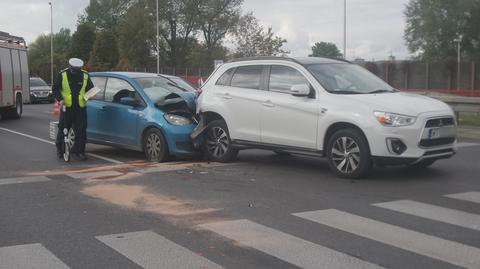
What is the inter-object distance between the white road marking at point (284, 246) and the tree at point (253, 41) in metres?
59.9

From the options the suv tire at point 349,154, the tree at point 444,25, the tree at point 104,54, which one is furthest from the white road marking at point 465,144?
the tree at point 104,54

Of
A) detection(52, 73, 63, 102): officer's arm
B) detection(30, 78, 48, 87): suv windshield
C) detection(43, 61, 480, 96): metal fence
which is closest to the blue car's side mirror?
detection(52, 73, 63, 102): officer's arm

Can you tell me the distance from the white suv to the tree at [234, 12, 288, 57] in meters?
55.4

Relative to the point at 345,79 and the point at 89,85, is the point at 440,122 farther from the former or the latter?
the point at 89,85

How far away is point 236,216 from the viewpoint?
6.81 meters

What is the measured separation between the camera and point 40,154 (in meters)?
12.4

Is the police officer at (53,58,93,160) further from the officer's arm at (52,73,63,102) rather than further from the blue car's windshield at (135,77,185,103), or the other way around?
the blue car's windshield at (135,77,185,103)

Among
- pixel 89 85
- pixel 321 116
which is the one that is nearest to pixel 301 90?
pixel 321 116

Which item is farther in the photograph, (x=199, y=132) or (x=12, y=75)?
(x=12, y=75)

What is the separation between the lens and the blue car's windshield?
1130 centimetres

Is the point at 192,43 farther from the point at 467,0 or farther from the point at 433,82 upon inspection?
the point at 433,82

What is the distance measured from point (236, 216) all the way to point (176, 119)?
4.41m

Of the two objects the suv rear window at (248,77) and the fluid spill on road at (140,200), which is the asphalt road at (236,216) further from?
the suv rear window at (248,77)

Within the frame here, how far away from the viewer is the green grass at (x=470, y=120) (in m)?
17.5
